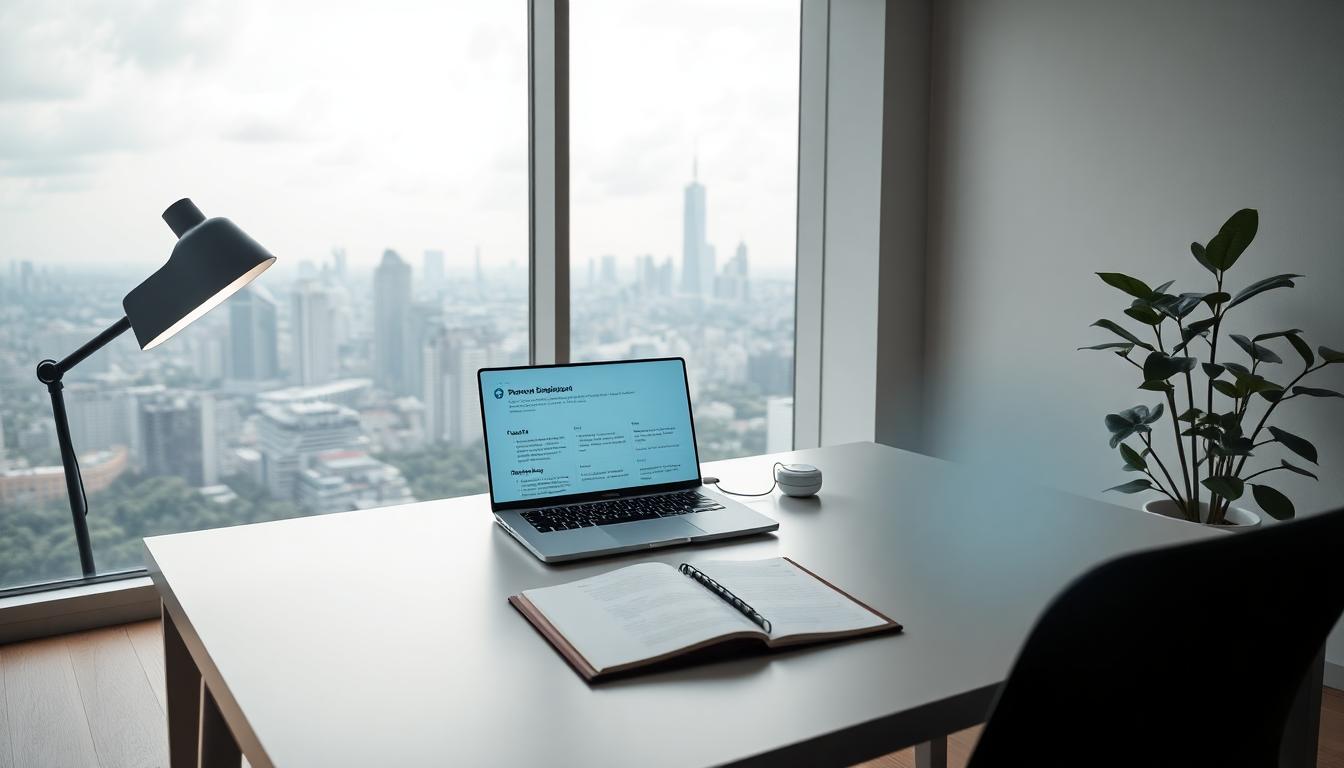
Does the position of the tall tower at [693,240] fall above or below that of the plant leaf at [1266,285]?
above

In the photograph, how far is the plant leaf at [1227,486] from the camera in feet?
A: 8.02

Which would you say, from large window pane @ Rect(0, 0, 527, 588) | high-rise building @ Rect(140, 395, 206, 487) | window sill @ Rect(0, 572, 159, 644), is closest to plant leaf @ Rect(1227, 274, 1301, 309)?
large window pane @ Rect(0, 0, 527, 588)

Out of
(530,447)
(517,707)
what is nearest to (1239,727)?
(517,707)

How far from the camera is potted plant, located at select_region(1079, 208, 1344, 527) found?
2457mm

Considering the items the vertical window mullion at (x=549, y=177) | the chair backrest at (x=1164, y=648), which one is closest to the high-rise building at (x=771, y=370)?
the vertical window mullion at (x=549, y=177)

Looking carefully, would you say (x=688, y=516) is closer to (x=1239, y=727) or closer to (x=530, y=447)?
(x=530, y=447)

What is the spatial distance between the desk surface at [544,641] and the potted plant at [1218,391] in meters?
1.05

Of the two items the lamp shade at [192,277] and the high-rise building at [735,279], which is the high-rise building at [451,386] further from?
the lamp shade at [192,277]

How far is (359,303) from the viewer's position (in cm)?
304

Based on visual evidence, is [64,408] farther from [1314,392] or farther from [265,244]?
[1314,392]

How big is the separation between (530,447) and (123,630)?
1956 millimetres

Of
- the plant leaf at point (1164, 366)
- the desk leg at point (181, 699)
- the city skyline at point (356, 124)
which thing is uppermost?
the city skyline at point (356, 124)

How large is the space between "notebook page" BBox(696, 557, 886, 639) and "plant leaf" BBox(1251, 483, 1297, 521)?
1711 millimetres

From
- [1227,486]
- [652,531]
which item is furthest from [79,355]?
[1227,486]
